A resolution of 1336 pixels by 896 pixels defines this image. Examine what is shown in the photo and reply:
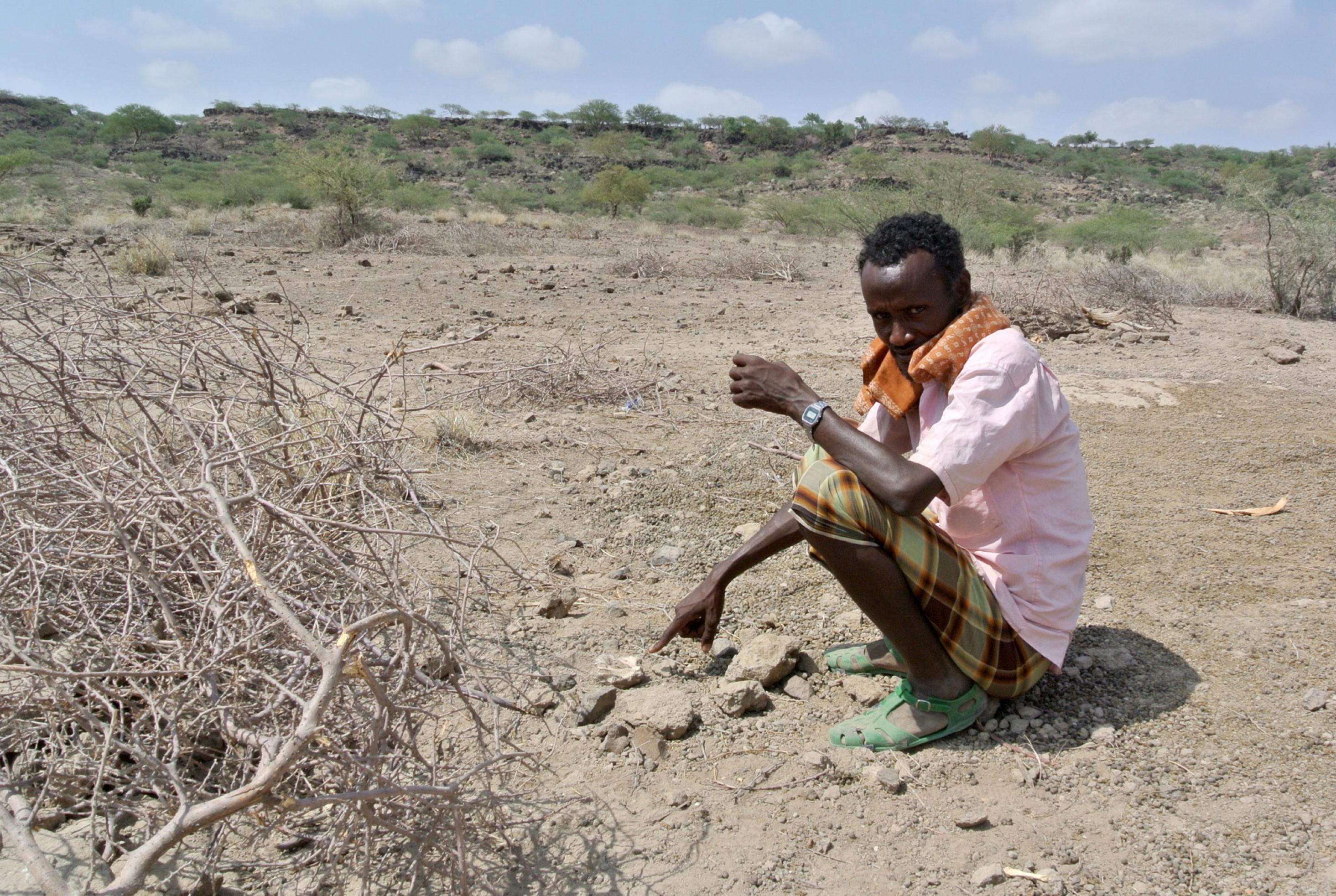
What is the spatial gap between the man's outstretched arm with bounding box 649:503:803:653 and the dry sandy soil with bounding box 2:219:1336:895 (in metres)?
0.16

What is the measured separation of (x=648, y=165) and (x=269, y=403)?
1436 inches

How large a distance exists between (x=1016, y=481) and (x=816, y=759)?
74 cm

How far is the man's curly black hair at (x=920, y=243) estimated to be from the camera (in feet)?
6.55

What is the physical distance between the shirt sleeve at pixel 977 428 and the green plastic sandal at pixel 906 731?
50cm

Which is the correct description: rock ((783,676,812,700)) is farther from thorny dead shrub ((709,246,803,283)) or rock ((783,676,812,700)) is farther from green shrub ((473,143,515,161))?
green shrub ((473,143,515,161))

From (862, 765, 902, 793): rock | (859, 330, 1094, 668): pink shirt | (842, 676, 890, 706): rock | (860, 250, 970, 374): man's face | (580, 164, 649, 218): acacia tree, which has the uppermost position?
(580, 164, 649, 218): acacia tree

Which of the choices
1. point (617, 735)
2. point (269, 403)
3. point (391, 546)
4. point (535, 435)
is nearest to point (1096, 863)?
point (617, 735)

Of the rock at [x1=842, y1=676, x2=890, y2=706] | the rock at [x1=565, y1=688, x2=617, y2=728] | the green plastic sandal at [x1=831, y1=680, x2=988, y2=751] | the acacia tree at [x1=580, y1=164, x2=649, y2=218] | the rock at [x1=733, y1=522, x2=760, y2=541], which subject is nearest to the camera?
the green plastic sandal at [x1=831, y1=680, x2=988, y2=751]

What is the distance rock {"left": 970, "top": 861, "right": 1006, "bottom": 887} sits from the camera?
167 cm

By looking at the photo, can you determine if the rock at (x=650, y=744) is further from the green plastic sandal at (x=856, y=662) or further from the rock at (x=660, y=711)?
the green plastic sandal at (x=856, y=662)

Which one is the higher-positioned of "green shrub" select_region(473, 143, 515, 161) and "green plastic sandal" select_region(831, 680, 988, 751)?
"green shrub" select_region(473, 143, 515, 161)

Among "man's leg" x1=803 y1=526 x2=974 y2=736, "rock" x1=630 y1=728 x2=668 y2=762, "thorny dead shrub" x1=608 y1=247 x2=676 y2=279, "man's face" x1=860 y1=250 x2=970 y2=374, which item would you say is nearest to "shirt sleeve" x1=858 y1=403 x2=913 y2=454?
"man's face" x1=860 y1=250 x2=970 y2=374

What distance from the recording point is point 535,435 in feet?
15.2

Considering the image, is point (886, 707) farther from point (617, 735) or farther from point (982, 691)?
point (617, 735)
